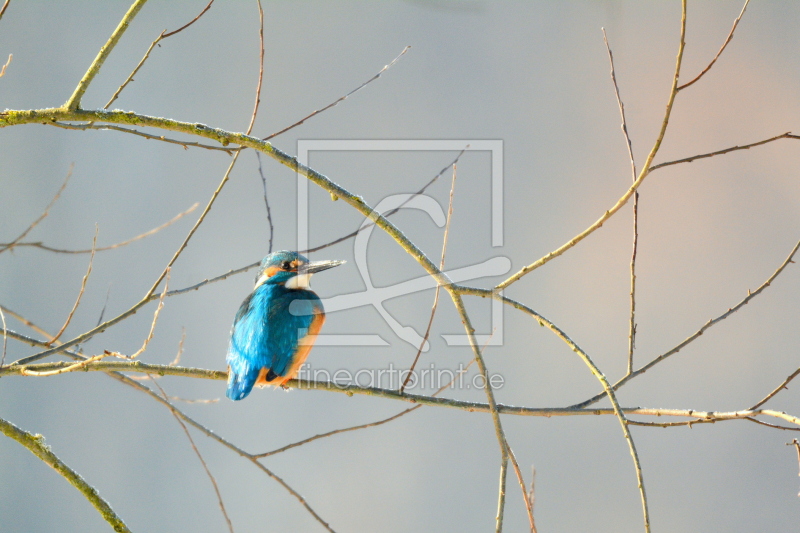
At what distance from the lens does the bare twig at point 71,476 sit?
110 cm

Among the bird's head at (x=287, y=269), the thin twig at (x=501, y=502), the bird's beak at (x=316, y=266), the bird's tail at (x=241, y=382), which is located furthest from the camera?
the bird's head at (x=287, y=269)

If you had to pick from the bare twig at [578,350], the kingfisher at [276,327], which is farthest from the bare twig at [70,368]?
the bare twig at [578,350]

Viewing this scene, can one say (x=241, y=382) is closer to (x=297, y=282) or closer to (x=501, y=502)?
(x=297, y=282)

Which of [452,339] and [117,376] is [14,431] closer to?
[117,376]

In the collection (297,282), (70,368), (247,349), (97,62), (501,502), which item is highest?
(97,62)

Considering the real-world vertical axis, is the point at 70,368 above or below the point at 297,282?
below

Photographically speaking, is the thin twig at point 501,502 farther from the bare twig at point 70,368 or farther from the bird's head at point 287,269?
the bird's head at point 287,269

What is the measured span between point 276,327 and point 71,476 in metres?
0.63

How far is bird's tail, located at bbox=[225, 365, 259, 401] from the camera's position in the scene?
1520 mm

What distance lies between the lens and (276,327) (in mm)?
1658

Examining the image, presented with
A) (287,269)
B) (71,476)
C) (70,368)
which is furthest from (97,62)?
(287,269)

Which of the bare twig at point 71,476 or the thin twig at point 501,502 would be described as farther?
the bare twig at point 71,476

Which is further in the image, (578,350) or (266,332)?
(266,332)

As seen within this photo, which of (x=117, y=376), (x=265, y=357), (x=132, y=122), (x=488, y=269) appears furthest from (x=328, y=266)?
(x=488, y=269)
